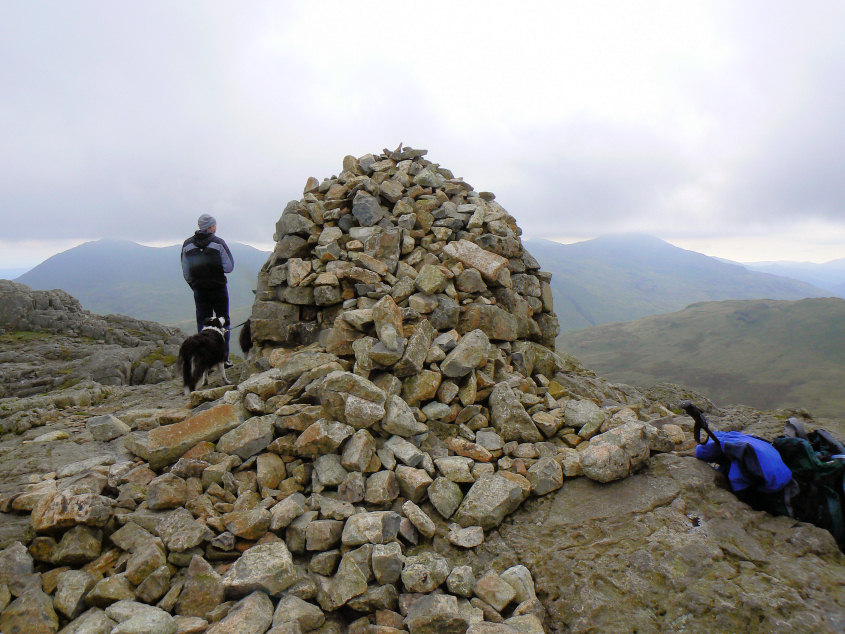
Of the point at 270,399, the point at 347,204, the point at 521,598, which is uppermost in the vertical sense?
the point at 347,204

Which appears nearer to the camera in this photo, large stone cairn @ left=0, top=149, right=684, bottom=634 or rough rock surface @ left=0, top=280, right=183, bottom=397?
A: large stone cairn @ left=0, top=149, right=684, bottom=634

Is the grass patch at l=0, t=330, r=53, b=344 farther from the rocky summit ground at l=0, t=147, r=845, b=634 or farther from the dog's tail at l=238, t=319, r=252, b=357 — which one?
the dog's tail at l=238, t=319, r=252, b=357

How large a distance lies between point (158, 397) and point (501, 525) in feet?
34.4

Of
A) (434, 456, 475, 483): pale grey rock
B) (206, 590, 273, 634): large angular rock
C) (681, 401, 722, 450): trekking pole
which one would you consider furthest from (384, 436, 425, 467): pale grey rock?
(681, 401, 722, 450): trekking pole

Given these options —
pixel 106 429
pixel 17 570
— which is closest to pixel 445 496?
pixel 17 570

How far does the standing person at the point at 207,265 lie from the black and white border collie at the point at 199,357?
2.85ft

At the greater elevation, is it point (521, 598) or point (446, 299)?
point (446, 299)

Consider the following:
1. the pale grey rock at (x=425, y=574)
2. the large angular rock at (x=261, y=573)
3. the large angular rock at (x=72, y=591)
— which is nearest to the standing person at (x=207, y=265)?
the large angular rock at (x=72, y=591)

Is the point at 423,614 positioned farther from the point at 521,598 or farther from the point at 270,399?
the point at 270,399

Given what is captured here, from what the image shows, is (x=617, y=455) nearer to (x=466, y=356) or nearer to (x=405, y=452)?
(x=466, y=356)

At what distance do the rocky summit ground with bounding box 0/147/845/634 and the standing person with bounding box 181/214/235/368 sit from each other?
2.27 meters

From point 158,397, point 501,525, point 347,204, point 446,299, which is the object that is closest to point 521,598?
point 501,525

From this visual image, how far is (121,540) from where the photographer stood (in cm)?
502

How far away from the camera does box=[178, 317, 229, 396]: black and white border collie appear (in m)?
10.3
